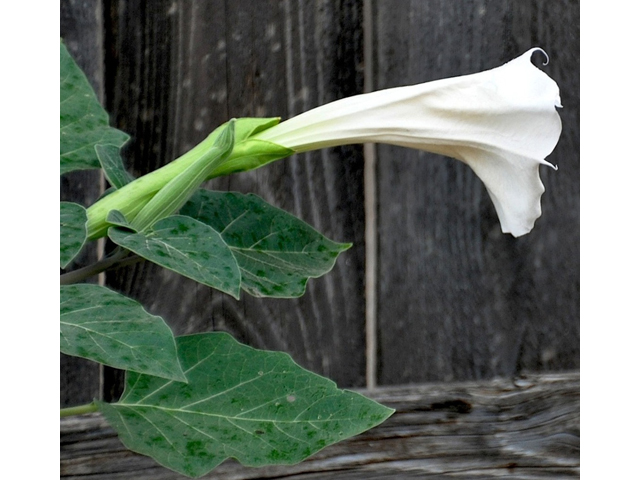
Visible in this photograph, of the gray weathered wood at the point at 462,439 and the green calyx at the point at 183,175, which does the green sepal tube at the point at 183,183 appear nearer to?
the green calyx at the point at 183,175

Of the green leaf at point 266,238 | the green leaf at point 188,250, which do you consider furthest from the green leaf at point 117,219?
the green leaf at point 266,238

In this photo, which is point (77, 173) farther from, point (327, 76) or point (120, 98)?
point (327, 76)

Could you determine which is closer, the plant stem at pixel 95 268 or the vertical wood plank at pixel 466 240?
the plant stem at pixel 95 268

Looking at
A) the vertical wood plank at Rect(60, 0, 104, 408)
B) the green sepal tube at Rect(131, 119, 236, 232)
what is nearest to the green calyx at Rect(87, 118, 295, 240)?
the green sepal tube at Rect(131, 119, 236, 232)

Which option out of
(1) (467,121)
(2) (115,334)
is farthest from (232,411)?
(1) (467,121)

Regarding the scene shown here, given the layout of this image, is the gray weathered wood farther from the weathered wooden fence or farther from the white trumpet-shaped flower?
the white trumpet-shaped flower
